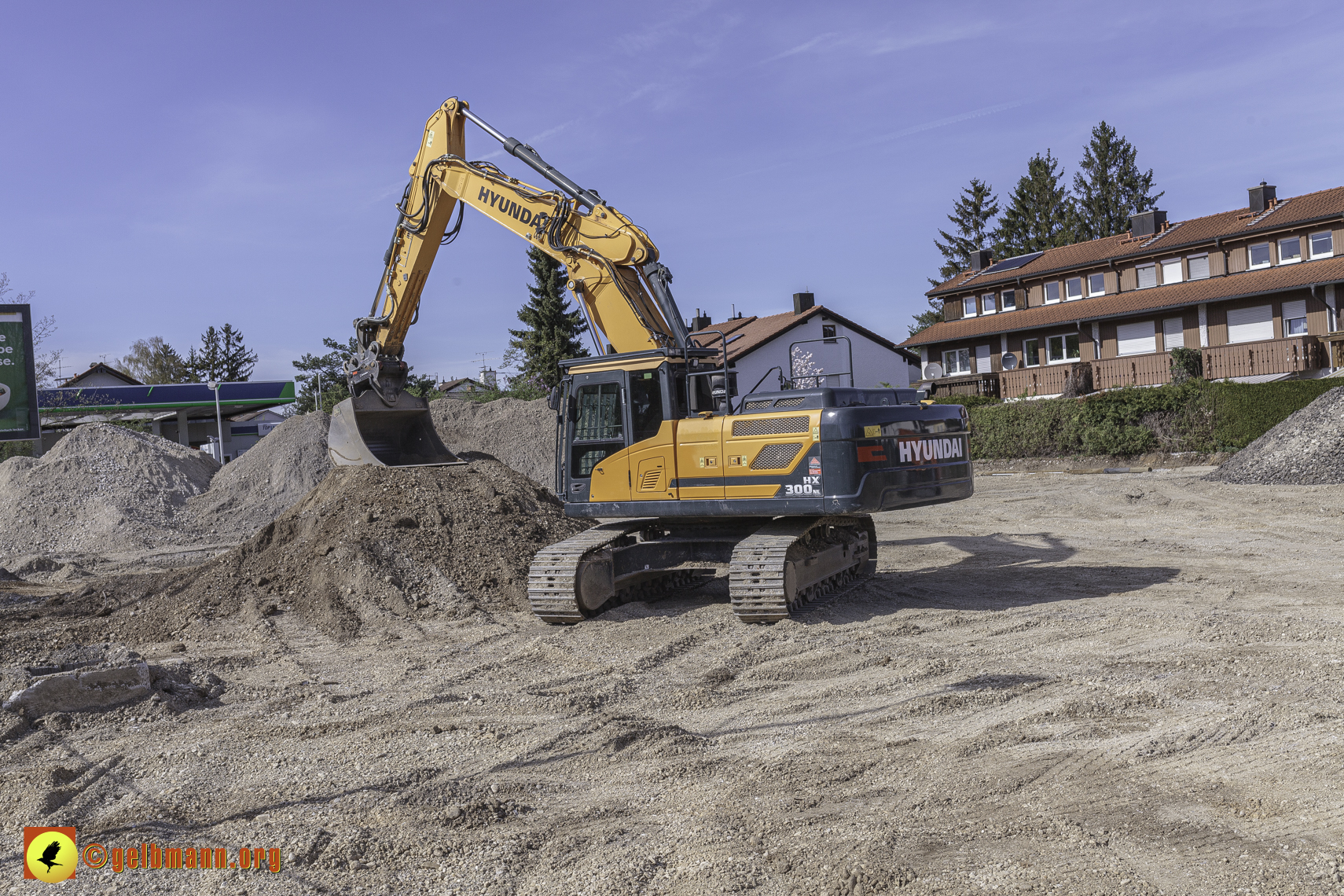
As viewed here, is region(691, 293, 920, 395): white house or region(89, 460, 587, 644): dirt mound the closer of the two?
region(89, 460, 587, 644): dirt mound

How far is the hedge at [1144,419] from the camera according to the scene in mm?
22000

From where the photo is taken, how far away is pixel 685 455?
29.6 ft

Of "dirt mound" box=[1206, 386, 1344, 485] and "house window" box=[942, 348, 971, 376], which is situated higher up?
"house window" box=[942, 348, 971, 376]

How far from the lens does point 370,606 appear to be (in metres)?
10.3

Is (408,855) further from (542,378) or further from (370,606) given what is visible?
(542,378)

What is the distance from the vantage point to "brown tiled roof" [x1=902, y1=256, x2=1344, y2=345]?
30.0 m

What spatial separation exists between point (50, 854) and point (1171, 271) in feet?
122

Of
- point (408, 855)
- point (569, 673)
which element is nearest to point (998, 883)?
point (408, 855)

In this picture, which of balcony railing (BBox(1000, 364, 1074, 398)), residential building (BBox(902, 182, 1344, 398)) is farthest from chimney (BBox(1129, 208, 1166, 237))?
balcony railing (BBox(1000, 364, 1074, 398))

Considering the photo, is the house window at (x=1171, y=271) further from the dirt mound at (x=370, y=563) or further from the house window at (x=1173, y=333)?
the dirt mound at (x=370, y=563)

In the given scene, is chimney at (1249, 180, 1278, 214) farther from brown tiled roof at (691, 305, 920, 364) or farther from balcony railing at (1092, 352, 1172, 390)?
brown tiled roof at (691, 305, 920, 364)

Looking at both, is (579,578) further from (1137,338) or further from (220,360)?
(220,360)

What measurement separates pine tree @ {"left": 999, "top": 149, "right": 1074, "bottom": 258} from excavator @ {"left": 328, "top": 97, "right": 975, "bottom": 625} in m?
47.3

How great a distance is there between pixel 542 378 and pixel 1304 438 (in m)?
31.1
